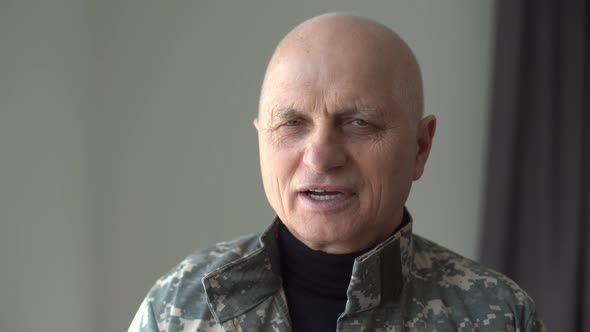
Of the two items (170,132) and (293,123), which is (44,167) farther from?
(293,123)

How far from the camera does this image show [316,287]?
1221 millimetres

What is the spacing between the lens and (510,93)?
2.22 meters

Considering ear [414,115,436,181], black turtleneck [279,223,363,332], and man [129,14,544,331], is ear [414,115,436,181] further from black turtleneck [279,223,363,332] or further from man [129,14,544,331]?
black turtleneck [279,223,363,332]

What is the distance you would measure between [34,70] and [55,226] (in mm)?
434

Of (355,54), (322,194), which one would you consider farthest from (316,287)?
(355,54)

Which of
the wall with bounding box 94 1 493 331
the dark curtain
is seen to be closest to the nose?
the wall with bounding box 94 1 493 331

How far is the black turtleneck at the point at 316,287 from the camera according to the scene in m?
1.20

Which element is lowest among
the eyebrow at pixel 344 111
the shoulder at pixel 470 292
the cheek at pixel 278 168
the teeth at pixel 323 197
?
the shoulder at pixel 470 292

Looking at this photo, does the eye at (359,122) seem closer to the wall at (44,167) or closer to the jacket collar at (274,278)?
the jacket collar at (274,278)

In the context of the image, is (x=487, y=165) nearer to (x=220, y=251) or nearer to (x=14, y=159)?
(x=220, y=251)

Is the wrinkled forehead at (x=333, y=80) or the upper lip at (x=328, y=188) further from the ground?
the wrinkled forehead at (x=333, y=80)

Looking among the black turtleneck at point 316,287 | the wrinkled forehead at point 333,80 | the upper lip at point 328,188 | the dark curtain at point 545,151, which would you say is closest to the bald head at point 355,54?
the wrinkled forehead at point 333,80

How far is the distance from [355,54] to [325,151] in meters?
0.17

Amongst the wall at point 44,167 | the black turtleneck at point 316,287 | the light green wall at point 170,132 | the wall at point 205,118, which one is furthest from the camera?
the wall at point 205,118
